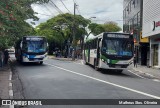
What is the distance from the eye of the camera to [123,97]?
1183cm

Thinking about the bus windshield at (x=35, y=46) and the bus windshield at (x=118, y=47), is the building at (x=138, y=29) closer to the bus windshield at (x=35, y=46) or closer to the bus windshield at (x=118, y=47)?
the bus windshield at (x=35, y=46)

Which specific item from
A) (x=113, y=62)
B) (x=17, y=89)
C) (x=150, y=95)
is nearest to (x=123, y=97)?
(x=150, y=95)

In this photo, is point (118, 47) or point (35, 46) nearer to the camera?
point (118, 47)

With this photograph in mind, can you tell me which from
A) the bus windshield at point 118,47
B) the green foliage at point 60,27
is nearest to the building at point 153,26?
the bus windshield at point 118,47

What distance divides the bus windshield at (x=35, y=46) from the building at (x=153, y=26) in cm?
1129

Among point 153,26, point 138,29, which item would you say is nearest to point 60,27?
point 138,29

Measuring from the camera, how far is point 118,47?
22.7 meters

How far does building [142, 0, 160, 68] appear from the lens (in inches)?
1232

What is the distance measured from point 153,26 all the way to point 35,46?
39.8 feet

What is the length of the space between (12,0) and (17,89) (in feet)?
13.1

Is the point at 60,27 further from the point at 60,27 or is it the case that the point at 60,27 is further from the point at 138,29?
the point at 138,29

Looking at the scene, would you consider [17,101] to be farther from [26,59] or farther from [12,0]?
[26,59]

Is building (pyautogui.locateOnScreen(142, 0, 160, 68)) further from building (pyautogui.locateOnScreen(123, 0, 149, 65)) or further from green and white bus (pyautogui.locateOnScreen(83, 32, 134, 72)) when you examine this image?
green and white bus (pyautogui.locateOnScreen(83, 32, 134, 72))

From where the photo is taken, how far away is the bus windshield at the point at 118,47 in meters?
22.6
